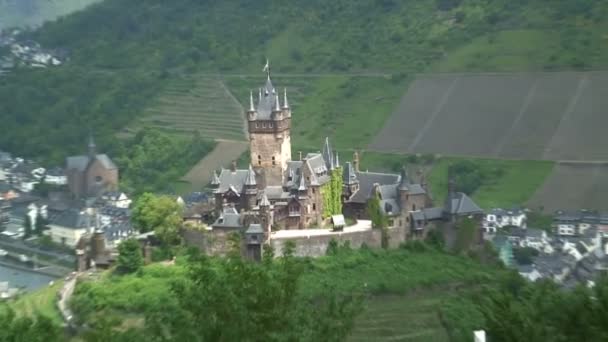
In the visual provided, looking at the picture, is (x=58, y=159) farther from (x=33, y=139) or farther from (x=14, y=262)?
(x=14, y=262)

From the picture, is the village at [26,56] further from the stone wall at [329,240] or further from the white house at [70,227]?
the stone wall at [329,240]

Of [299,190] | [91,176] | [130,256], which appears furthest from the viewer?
[91,176]

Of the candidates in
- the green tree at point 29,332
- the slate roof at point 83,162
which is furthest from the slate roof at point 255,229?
the slate roof at point 83,162

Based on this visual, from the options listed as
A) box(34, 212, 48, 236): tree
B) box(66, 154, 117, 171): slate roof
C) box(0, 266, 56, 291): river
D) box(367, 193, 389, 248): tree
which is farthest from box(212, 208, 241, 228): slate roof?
box(66, 154, 117, 171): slate roof

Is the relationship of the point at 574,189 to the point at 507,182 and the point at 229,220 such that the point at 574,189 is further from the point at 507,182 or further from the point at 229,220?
the point at 229,220

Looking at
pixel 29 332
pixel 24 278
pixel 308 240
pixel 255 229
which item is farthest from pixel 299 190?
pixel 29 332

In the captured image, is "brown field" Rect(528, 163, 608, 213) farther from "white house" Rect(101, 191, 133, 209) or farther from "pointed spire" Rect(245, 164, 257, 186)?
"white house" Rect(101, 191, 133, 209)
